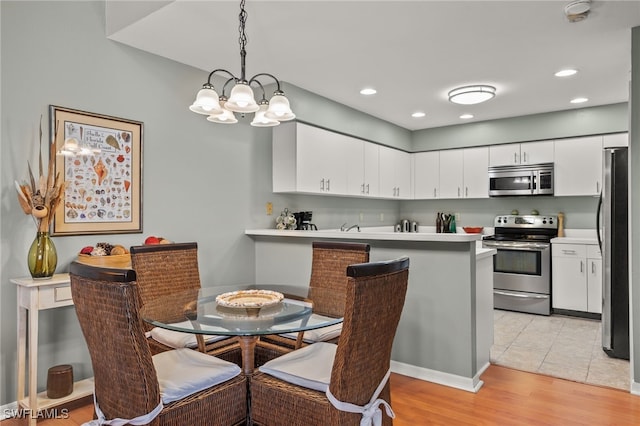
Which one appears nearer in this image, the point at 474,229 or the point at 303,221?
the point at 303,221

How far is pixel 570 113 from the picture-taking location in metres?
4.97

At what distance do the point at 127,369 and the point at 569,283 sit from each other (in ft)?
15.7

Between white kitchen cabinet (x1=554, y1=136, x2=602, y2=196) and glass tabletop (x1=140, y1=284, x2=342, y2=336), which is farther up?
white kitchen cabinet (x1=554, y1=136, x2=602, y2=196)

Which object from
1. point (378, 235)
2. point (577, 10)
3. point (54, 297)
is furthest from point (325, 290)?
point (577, 10)

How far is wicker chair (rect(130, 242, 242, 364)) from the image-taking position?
2.22 meters

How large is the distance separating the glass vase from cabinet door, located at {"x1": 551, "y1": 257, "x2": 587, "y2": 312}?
493cm

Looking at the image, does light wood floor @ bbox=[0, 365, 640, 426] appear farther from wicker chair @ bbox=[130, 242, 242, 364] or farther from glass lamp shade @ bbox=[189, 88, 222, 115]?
glass lamp shade @ bbox=[189, 88, 222, 115]

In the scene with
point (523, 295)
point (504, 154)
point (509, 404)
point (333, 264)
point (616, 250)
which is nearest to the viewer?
point (509, 404)

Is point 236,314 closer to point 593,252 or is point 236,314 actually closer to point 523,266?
point 523,266

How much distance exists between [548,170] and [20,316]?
5.40 meters

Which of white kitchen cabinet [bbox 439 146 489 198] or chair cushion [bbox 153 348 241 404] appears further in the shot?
white kitchen cabinet [bbox 439 146 489 198]

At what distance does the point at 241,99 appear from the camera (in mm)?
2037

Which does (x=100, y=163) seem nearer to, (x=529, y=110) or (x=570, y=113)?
(x=529, y=110)

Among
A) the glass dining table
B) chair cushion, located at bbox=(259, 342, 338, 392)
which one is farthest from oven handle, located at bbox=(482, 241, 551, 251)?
chair cushion, located at bbox=(259, 342, 338, 392)
